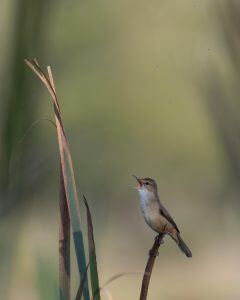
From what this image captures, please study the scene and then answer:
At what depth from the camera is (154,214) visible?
3.33 meters

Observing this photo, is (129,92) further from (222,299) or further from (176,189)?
(222,299)

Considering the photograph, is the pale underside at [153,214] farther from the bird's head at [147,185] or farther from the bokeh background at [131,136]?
the bokeh background at [131,136]

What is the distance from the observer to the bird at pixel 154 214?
3273mm

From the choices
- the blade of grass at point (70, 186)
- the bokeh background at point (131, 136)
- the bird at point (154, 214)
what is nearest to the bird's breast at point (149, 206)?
the bird at point (154, 214)

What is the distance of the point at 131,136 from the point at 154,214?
576 cm

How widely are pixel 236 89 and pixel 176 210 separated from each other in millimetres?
7575

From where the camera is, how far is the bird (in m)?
3.27

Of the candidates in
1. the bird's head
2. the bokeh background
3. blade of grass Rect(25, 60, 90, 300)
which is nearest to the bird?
the bird's head

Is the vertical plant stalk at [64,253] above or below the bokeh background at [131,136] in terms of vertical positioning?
below

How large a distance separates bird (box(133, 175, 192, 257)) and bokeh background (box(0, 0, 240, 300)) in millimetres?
175

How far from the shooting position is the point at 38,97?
1166 millimetres

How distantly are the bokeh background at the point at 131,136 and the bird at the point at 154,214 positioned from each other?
175 millimetres

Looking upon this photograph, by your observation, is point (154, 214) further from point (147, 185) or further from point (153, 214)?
point (147, 185)

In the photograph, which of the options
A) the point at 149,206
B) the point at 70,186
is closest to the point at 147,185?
the point at 149,206
